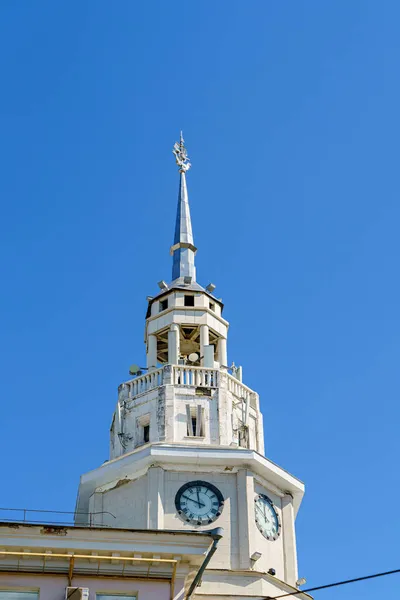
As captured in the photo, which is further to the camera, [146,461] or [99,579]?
[146,461]

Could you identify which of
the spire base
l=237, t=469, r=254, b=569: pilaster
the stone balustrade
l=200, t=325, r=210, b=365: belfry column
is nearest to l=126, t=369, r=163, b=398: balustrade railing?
the stone balustrade

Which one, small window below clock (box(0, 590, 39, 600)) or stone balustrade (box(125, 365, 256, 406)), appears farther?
stone balustrade (box(125, 365, 256, 406))

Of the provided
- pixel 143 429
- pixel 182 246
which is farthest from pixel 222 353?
pixel 182 246

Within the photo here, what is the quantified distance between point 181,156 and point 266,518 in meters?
23.1

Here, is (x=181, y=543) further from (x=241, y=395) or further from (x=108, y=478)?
(x=241, y=395)

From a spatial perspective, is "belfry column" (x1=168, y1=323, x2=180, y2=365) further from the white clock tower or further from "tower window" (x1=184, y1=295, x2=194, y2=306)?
"tower window" (x1=184, y1=295, x2=194, y2=306)

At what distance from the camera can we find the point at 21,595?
34531 mm

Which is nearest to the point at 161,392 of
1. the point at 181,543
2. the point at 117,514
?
the point at 117,514

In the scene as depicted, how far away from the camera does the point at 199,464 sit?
50906 millimetres

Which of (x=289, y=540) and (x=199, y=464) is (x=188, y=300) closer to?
(x=199, y=464)

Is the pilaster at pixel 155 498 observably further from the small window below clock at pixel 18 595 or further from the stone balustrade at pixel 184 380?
the small window below clock at pixel 18 595

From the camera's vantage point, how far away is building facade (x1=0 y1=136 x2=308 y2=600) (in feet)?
161

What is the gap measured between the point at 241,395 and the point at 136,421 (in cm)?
456

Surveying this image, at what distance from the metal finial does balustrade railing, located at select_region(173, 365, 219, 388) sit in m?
15.8
